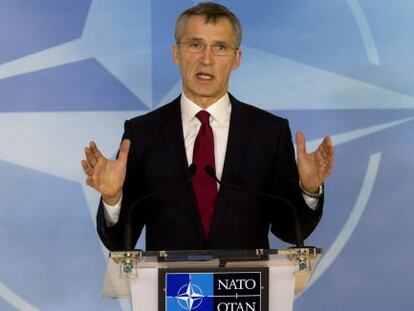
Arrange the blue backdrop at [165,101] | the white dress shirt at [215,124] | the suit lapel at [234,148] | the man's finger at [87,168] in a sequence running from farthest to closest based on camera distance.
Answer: the blue backdrop at [165,101] < the white dress shirt at [215,124] < the suit lapel at [234,148] < the man's finger at [87,168]

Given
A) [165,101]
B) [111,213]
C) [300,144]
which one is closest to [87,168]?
[111,213]

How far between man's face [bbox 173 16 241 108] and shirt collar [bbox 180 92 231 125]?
0.02 meters

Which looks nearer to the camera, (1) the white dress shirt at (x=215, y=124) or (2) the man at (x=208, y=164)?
(2) the man at (x=208, y=164)

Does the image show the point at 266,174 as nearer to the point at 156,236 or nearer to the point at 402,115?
the point at 156,236

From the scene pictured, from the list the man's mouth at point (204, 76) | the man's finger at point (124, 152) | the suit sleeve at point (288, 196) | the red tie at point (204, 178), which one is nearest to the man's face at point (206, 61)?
the man's mouth at point (204, 76)

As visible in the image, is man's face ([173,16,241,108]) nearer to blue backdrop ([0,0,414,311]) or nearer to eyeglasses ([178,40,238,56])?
eyeglasses ([178,40,238,56])

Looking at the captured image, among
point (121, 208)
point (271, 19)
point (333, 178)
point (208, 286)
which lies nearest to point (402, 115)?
point (333, 178)

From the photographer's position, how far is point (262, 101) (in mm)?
3252

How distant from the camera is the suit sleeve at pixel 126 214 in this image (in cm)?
232

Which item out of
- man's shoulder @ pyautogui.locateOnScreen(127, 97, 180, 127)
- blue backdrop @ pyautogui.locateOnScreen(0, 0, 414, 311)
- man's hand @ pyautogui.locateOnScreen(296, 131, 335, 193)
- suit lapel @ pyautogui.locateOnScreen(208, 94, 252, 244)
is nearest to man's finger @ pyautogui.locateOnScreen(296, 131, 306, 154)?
man's hand @ pyautogui.locateOnScreen(296, 131, 335, 193)

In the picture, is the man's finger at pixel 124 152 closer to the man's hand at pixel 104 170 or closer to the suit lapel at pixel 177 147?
the man's hand at pixel 104 170

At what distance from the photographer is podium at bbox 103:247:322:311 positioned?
6.21 feet

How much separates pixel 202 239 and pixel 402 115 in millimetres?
1220

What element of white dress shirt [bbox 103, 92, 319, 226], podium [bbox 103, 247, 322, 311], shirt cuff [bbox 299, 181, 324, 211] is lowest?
podium [bbox 103, 247, 322, 311]
